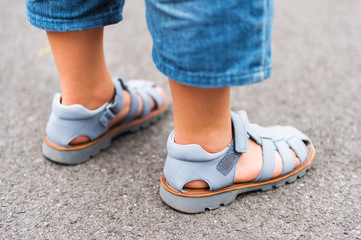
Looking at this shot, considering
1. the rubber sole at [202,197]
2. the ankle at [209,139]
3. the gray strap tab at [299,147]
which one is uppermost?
the ankle at [209,139]

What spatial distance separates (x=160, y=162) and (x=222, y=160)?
0.28 meters

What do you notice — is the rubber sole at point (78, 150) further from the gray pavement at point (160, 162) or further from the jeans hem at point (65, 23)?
the jeans hem at point (65, 23)

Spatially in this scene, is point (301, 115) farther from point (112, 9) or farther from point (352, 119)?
point (112, 9)

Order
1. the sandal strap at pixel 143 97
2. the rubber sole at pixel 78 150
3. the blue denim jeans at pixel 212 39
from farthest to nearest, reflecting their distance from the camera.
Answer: the sandal strap at pixel 143 97 → the rubber sole at pixel 78 150 → the blue denim jeans at pixel 212 39

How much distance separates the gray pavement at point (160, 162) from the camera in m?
0.96

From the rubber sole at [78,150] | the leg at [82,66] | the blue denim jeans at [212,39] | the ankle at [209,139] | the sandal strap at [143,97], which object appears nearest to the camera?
the blue denim jeans at [212,39]

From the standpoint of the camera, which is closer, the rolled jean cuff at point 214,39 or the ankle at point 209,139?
the rolled jean cuff at point 214,39

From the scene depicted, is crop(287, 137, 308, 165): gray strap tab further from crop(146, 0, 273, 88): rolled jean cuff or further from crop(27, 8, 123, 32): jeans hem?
crop(27, 8, 123, 32): jeans hem

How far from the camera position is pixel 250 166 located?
3.34 feet

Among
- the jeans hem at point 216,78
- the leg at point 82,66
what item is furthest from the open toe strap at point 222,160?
the leg at point 82,66

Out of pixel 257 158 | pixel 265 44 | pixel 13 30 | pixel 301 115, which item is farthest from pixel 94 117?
pixel 13 30

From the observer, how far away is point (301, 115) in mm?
1401

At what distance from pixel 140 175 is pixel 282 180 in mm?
410

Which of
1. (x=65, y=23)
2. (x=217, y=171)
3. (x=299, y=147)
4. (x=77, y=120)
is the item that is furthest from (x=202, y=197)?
(x=65, y=23)
